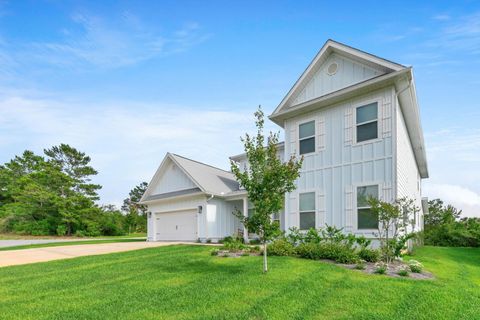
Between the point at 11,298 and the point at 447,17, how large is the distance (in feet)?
45.1

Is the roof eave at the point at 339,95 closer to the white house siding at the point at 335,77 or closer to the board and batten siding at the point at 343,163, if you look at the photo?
the board and batten siding at the point at 343,163

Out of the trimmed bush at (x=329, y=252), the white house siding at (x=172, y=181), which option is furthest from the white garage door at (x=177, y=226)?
the trimmed bush at (x=329, y=252)

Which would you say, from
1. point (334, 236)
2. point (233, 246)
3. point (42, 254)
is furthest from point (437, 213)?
point (42, 254)

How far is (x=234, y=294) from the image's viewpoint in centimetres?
525

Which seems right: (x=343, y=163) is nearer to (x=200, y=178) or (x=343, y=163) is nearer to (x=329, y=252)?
(x=329, y=252)

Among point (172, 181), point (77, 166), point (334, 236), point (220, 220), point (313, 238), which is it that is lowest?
point (220, 220)

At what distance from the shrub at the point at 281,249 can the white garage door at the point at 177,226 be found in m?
9.65

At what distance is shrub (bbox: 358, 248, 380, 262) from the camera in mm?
8508

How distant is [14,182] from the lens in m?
38.2

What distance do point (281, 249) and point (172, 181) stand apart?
41.9 feet

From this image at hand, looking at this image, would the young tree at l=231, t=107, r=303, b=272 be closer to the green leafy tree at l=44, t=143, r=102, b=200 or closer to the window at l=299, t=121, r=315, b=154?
the window at l=299, t=121, r=315, b=154

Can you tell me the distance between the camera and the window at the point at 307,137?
475 inches

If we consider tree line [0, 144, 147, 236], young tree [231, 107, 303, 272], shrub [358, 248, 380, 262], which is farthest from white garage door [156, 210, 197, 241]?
tree line [0, 144, 147, 236]

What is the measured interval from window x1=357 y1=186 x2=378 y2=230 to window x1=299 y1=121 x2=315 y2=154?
2663 mm
